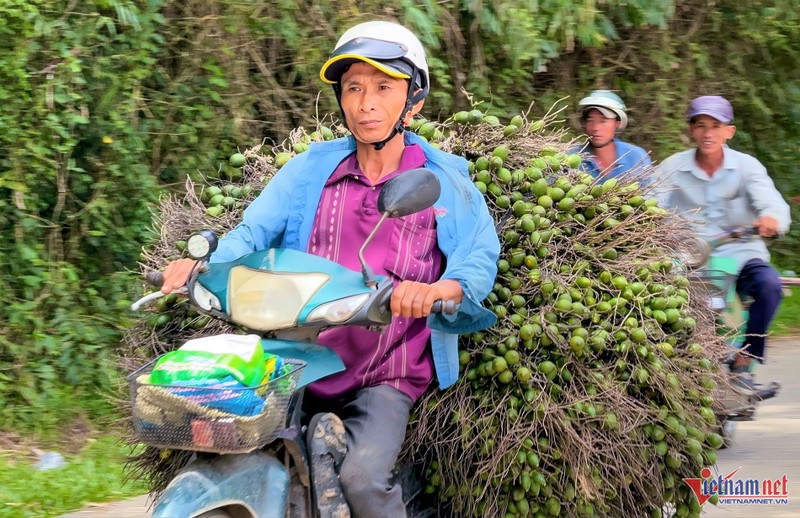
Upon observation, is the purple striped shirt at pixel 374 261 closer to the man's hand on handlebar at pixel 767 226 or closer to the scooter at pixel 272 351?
the scooter at pixel 272 351

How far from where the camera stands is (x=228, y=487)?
2.55 metres

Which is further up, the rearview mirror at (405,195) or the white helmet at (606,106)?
the white helmet at (606,106)

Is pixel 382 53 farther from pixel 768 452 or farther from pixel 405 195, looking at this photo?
pixel 768 452

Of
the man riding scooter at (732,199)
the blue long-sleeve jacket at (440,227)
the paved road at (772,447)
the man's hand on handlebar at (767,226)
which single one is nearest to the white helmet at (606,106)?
the man riding scooter at (732,199)

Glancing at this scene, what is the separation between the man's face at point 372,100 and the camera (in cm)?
323

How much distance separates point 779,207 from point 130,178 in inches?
143

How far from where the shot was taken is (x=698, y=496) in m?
3.51

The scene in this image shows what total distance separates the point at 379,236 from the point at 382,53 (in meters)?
0.56

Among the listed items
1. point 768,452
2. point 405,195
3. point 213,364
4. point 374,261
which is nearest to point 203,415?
point 213,364

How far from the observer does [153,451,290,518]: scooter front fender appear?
2.49 meters

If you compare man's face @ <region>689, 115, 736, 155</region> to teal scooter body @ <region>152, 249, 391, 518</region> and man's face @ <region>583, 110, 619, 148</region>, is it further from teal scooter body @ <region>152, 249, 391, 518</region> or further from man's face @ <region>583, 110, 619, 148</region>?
teal scooter body @ <region>152, 249, 391, 518</region>

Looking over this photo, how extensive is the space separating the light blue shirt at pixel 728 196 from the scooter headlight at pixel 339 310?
3541 mm

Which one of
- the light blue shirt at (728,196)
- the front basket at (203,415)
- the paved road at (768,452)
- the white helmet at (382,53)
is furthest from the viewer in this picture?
the light blue shirt at (728,196)

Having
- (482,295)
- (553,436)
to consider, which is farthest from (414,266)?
(553,436)
